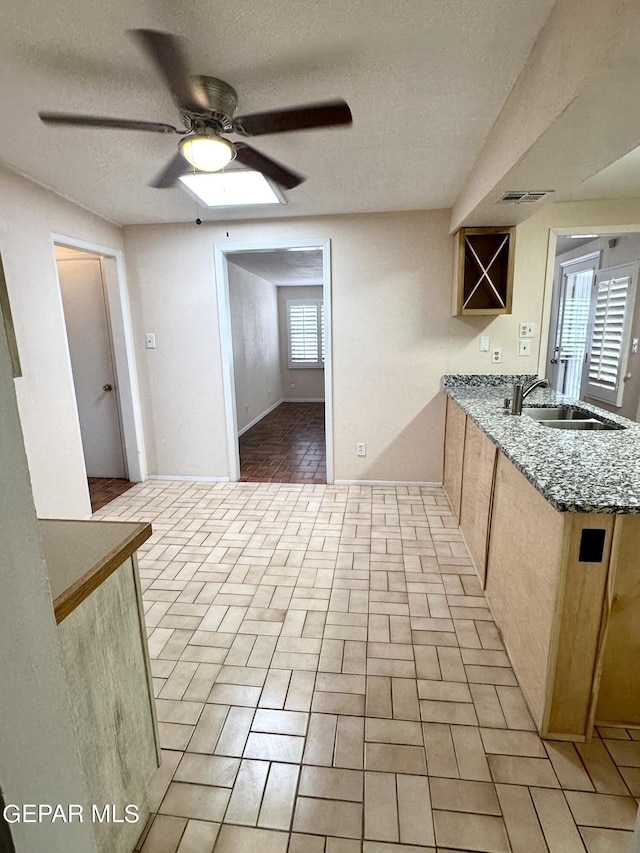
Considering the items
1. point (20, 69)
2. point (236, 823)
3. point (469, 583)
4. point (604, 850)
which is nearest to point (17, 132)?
point (20, 69)

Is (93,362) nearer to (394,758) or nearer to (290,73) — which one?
(290,73)

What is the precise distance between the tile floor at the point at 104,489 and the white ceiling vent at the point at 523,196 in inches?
145

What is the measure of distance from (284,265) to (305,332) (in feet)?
8.36

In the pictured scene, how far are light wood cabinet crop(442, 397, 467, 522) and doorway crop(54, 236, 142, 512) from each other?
2.92m

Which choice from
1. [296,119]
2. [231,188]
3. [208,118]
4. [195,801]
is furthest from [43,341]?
[195,801]

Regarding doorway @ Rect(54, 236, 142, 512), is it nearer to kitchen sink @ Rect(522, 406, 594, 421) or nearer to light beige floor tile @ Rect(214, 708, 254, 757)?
light beige floor tile @ Rect(214, 708, 254, 757)

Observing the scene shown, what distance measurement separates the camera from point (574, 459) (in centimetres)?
160

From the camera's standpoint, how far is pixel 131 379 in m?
3.94

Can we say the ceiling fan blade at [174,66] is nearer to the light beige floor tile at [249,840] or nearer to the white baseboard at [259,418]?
the light beige floor tile at [249,840]

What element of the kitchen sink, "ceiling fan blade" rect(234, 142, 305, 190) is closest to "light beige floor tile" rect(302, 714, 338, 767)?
the kitchen sink

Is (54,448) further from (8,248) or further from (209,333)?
(209,333)

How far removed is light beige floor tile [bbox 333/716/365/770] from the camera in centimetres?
139

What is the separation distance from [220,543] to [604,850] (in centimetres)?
230

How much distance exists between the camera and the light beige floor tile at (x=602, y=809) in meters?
1.20
